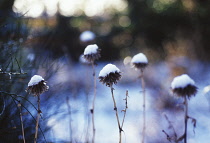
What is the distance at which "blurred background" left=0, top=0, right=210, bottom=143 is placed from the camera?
8.50 ft

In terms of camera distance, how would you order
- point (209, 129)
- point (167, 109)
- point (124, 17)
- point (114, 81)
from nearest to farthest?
point (114, 81) → point (209, 129) → point (167, 109) → point (124, 17)

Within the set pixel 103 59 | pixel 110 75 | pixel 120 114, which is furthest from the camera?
pixel 103 59

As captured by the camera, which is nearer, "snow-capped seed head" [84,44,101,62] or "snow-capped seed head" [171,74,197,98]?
"snow-capped seed head" [171,74,197,98]

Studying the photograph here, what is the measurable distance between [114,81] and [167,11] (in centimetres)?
1076

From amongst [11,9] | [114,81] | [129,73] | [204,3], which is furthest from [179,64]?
[114,81]

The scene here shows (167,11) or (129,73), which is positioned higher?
(167,11)

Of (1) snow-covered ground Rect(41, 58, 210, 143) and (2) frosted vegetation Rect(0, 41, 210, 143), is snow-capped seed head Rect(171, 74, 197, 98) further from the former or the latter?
(1) snow-covered ground Rect(41, 58, 210, 143)

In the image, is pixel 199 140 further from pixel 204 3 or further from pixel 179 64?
pixel 204 3

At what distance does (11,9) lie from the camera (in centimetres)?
329

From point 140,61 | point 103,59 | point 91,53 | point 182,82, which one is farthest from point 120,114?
point 103,59

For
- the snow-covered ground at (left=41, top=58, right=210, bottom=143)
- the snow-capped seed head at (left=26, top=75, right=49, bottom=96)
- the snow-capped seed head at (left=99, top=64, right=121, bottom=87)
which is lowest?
the snow-covered ground at (left=41, top=58, right=210, bottom=143)

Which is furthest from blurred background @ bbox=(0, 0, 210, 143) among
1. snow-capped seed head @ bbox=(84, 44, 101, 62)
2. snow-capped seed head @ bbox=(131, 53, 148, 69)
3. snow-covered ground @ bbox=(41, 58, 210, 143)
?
snow-capped seed head @ bbox=(131, 53, 148, 69)

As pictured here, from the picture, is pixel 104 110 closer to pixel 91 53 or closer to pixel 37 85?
pixel 91 53

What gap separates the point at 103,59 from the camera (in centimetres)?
1336
